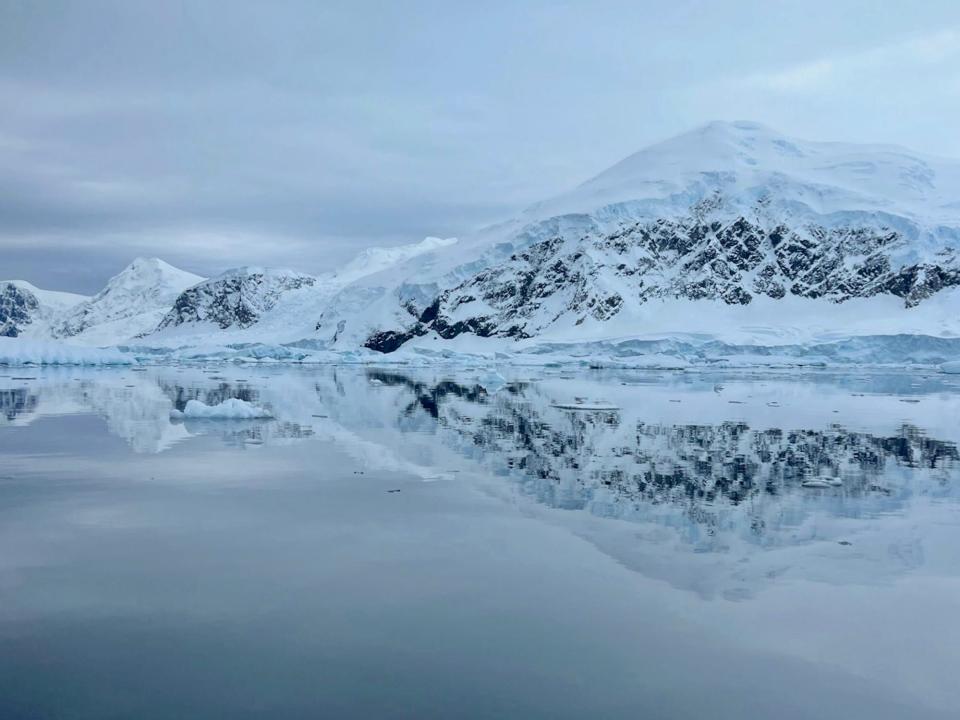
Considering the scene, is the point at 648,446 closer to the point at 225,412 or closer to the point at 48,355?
the point at 225,412

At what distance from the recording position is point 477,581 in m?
6.09

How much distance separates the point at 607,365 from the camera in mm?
63406

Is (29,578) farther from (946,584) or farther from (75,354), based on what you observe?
(75,354)

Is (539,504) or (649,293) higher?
(649,293)

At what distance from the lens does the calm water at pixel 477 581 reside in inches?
167

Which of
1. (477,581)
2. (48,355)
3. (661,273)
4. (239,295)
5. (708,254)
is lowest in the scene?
(477,581)

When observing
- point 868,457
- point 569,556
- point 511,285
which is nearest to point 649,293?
point 511,285

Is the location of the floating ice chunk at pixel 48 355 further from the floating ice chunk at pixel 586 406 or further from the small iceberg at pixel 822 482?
the small iceberg at pixel 822 482

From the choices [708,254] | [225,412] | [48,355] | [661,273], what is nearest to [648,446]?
[225,412]

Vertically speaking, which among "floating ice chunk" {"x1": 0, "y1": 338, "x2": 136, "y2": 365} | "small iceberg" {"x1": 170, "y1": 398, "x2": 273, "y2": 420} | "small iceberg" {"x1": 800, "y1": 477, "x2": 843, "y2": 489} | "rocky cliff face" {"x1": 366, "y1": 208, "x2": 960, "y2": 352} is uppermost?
"rocky cliff face" {"x1": 366, "y1": 208, "x2": 960, "y2": 352}

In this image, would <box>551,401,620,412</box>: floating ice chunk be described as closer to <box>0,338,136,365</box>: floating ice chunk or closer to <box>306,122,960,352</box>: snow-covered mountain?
<box>0,338,136,365</box>: floating ice chunk

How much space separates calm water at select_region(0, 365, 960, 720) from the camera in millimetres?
4250

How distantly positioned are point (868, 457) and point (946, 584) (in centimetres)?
688

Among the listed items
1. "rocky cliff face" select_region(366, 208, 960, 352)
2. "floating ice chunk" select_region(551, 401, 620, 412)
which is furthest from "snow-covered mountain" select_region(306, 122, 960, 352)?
"floating ice chunk" select_region(551, 401, 620, 412)
